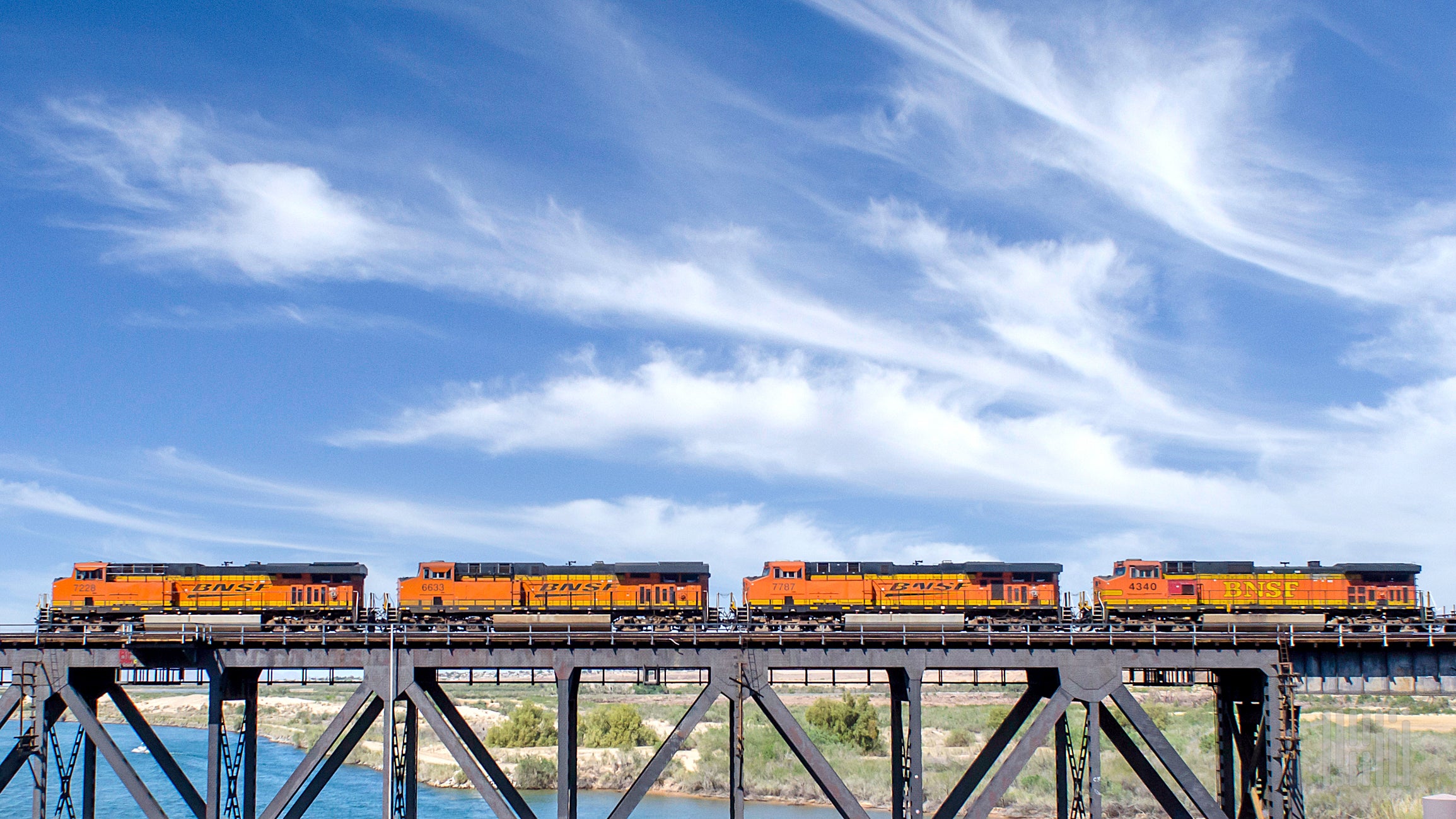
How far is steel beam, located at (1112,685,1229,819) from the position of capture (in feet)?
92.6

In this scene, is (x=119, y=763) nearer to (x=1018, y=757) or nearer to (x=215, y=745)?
(x=215, y=745)

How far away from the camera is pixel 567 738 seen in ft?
96.7

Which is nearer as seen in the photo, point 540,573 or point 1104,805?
point 540,573

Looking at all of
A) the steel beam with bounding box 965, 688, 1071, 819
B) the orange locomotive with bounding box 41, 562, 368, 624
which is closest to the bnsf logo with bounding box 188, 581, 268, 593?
the orange locomotive with bounding box 41, 562, 368, 624

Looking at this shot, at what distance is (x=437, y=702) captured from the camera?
33000 mm

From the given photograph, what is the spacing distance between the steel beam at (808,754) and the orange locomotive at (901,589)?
50.5 feet

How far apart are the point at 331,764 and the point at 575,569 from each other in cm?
1788

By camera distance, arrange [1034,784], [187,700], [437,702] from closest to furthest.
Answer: [437,702]
[1034,784]
[187,700]

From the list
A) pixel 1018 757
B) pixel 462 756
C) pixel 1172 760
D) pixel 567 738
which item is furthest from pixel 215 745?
pixel 1172 760

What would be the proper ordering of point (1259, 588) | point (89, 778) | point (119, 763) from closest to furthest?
point (119, 763)
point (89, 778)
point (1259, 588)

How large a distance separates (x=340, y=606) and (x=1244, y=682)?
35.2 meters

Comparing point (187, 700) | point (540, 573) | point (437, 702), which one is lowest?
point (187, 700)

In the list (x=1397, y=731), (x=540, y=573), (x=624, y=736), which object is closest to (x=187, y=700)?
(x=624, y=736)

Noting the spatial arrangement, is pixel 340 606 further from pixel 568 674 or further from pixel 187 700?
pixel 187 700
